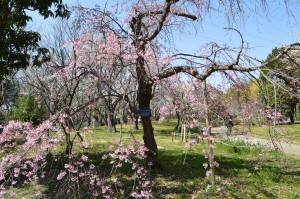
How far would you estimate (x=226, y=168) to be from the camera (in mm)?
6504

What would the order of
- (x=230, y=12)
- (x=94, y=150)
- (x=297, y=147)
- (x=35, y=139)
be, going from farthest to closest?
1. (x=297, y=147)
2. (x=94, y=150)
3. (x=230, y=12)
4. (x=35, y=139)

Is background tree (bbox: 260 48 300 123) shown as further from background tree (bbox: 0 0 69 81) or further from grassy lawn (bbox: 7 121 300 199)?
background tree (bbox: 0 0 69 81)

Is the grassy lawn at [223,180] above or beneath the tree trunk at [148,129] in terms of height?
beneath

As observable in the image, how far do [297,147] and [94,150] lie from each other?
9.95 metres

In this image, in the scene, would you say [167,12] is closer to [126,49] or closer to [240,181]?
[126,49]

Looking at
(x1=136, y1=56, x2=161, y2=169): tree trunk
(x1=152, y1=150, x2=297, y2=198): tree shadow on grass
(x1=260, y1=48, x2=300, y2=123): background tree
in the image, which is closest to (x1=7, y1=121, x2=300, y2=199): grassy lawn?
(x1=152, y1=150, x2=297, y2=198): tree shadow on grass

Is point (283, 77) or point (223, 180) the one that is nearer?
point (283, 77)

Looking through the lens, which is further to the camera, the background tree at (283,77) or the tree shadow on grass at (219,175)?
the tree shadow on grass at (219,175)

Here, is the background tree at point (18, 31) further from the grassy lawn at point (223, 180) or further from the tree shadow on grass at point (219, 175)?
the tree shadow on grass at point (219, 175)

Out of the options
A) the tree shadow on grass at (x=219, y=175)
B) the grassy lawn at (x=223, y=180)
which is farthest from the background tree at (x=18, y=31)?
the tree shadow on grass at (x=219, y=175)

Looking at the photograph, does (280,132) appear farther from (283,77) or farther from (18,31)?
(18,31)

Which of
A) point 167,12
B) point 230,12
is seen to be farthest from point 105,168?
point 230,12

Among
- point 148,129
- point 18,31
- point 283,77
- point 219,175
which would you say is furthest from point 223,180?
point 18,31

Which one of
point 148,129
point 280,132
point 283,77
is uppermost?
point 283,77
